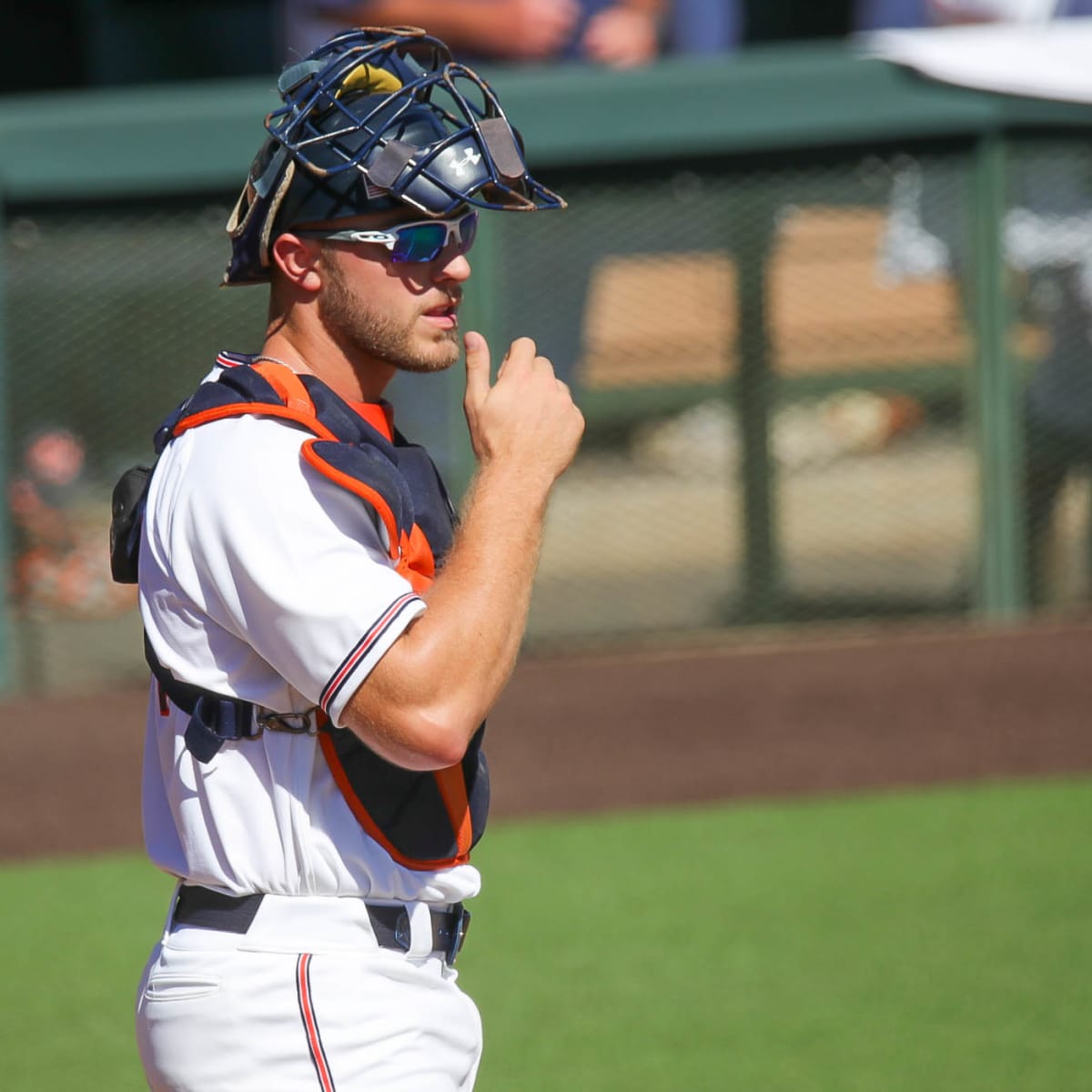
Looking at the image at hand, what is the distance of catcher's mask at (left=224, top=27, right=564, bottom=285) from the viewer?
190cm

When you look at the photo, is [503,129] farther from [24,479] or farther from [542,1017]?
[24,479]

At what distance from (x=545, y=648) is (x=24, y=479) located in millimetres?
1900

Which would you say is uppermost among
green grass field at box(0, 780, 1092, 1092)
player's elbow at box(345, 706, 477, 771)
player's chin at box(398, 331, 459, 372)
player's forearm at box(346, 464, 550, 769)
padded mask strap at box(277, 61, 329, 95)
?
padded mask strap at box(277, 61, 329, 95)

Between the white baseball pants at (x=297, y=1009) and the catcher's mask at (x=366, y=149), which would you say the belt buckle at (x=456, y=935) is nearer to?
the white baseball pants at (x=297, y=1009)

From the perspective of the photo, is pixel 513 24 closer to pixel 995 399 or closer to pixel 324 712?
pixel 995 399

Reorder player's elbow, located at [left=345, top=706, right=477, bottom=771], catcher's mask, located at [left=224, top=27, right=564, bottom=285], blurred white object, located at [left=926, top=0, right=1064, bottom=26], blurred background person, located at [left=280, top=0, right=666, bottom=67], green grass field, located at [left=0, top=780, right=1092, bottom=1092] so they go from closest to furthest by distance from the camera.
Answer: player's elbow, located at [left=345, top=706, right=477, bottom=771] → catcher's mask, located at [left=224, top=27, right=564, bottom=285] → green grass field, located at [left=0, top=780, right=1092, bottom=1092] → blurred background person, located at [left=280, top=0, right=666, bottom=67] → blurred white object, located at [left=926, top=0, right=1064, bottom=26]

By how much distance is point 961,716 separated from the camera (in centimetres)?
555

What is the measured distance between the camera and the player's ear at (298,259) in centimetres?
196

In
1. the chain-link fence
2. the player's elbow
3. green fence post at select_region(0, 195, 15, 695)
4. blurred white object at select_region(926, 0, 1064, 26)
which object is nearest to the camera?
the player's elbow

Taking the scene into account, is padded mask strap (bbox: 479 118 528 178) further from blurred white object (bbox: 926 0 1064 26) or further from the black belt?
blurred white object (bbox: 926 0 1064 26)

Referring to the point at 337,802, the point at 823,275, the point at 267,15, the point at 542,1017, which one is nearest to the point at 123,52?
the point at 267,15

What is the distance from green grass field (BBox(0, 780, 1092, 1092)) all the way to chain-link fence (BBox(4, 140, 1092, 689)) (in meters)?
0.83

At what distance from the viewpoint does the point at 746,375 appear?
229 inches

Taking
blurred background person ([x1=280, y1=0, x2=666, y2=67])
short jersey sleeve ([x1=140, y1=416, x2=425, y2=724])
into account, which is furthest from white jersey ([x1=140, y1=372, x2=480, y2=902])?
→ blurred background person ([x1=280, y1=0, x2=666, y2=67])
